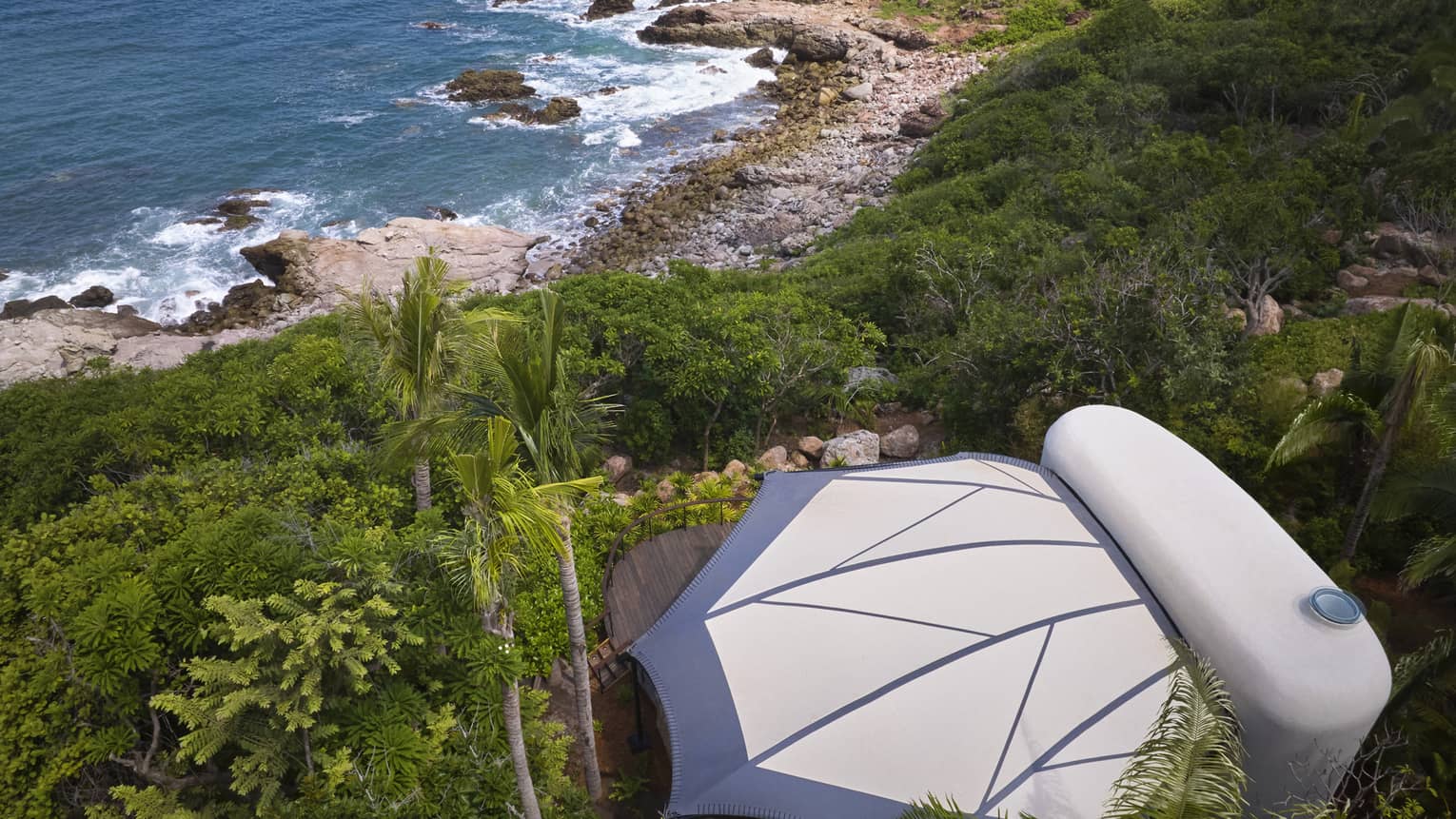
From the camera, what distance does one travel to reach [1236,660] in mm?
8648

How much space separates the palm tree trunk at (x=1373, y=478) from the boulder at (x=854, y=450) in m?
7.72

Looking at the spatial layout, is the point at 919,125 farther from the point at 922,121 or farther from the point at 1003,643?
the point at 1003,643

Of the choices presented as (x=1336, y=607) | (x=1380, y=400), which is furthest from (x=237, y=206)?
(x=1336, y=607)

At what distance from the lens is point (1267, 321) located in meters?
18.9

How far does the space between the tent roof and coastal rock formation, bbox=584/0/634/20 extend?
→ 204 feet

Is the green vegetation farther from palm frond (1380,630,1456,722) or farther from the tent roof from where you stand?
the tent roof

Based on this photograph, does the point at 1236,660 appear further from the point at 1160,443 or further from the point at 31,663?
the point at 31,663

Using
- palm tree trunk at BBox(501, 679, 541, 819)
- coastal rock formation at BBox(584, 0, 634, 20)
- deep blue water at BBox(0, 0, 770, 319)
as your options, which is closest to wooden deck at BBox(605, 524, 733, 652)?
palm tree trunk at BBox(501, 679, 541, 819)

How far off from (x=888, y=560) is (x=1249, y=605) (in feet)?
13.0

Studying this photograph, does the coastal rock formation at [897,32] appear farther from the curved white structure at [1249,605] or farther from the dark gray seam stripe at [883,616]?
the dark gray seam stripe at [883,616]

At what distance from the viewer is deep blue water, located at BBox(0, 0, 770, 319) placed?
36.4 metres

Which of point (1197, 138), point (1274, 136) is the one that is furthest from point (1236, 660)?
point (1274, 136)

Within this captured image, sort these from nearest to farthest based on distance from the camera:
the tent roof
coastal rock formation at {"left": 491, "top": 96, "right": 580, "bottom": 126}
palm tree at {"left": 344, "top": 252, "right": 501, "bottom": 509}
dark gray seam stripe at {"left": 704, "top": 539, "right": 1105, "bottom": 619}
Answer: the tent roof
palm tree at {"left": 344, "top": 252, "right": 501, "bottom": 509}
dark gray seam stripe at {"left": 704, "top": 539, "right": 1105, "bottom": 619}
coastal rock formation at {"left": 491, "top": 96, "right": 580, "bottom": 126}

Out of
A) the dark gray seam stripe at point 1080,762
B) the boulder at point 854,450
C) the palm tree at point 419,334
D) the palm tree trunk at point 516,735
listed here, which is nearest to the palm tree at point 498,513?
the palm tree trunk at point 516,735
